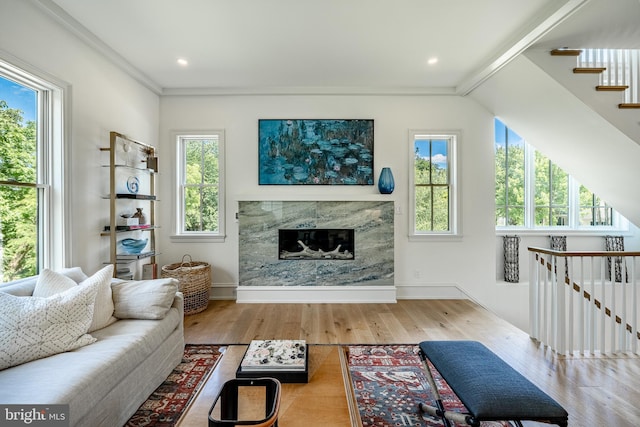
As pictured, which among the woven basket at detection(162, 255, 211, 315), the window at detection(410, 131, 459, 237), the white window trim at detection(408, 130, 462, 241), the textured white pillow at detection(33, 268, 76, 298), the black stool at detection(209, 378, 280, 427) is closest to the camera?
the black stool at detection(209, 378, 280, 427)

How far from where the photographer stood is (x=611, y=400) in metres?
1.90

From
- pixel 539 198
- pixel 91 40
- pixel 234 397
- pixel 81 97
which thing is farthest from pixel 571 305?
pixel 91 40

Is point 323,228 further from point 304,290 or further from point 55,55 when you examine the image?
point 55,55

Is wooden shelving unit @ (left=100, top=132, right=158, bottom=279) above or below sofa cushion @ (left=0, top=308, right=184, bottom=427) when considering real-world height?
above

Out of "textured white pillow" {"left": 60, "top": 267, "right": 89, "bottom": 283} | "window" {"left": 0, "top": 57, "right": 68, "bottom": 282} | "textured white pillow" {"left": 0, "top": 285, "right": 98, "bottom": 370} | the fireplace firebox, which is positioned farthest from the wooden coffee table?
the fireplace firebox

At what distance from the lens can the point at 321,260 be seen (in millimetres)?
3883

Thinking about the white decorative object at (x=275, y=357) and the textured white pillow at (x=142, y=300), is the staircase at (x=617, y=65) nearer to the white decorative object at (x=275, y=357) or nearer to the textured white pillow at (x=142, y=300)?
the white decorative object at (x=275, y=357)

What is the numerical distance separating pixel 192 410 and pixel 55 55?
2.98m

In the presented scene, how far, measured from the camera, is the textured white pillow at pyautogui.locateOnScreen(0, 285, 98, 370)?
1.44 meters

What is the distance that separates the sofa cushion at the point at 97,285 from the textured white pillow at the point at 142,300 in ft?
0.19

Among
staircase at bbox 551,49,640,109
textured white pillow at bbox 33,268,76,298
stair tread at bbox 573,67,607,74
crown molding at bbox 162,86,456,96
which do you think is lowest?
textured white pillow at bbox 33,268,76,298

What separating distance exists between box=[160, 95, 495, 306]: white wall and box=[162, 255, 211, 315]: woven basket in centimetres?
42

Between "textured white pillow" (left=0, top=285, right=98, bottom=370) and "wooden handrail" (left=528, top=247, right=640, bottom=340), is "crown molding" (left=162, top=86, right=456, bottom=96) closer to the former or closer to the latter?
"wooden handrail" (left=528, top=247, right=640, bottom=340)

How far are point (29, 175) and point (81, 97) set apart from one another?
2.81 ft
